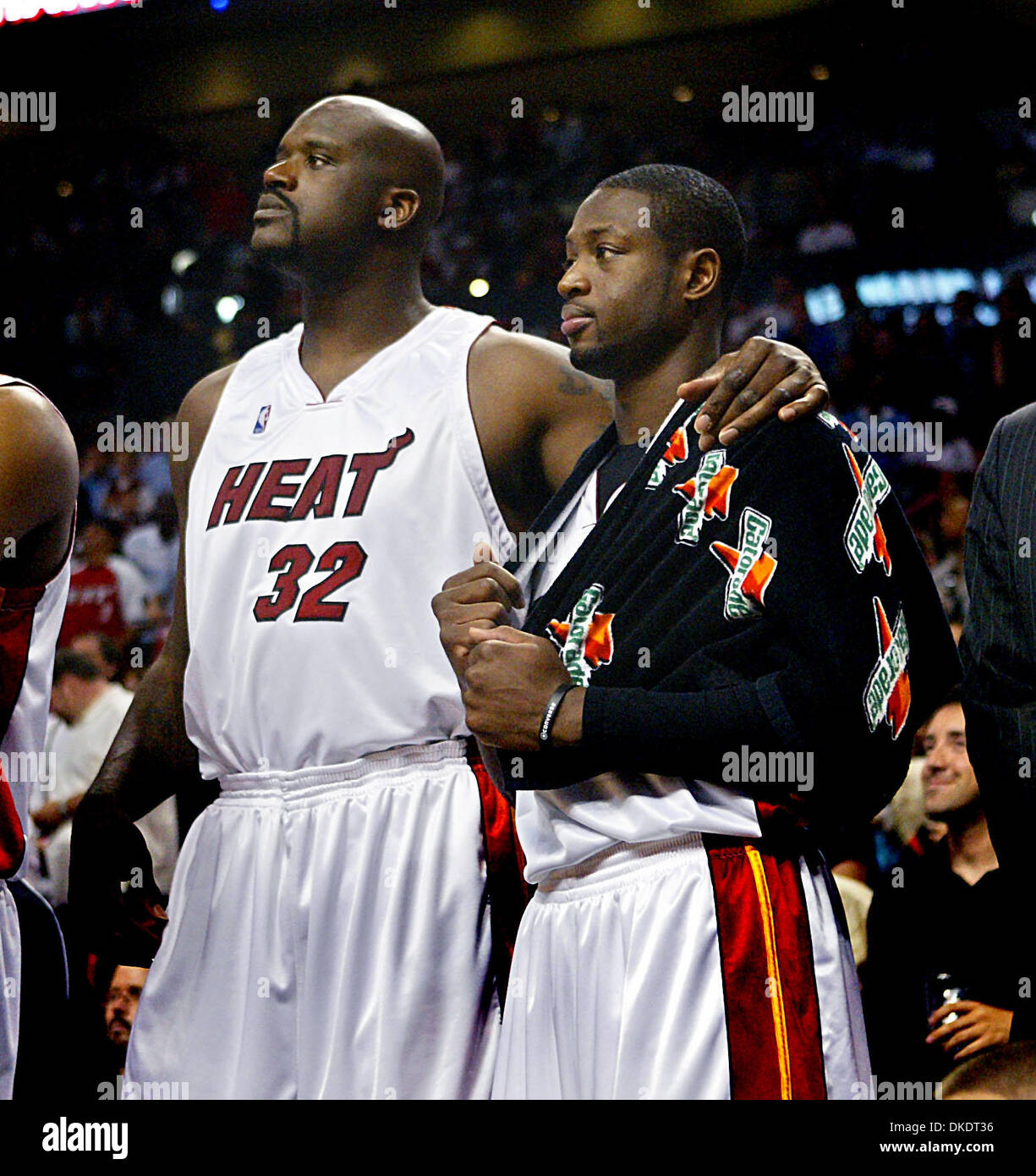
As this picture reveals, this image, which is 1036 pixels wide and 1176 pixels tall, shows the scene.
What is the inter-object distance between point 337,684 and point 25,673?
1.36 feet

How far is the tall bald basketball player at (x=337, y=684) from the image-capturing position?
6.71ft

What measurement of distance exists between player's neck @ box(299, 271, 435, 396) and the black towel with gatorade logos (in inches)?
26.7

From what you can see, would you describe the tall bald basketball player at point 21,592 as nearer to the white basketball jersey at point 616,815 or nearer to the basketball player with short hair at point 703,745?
the basketball player with short hair at point 703,745

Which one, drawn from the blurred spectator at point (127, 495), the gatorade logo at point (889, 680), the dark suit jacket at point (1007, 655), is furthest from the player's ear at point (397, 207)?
the blurred spectator at point (127, 495)

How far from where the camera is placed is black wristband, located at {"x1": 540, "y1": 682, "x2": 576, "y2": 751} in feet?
5.55

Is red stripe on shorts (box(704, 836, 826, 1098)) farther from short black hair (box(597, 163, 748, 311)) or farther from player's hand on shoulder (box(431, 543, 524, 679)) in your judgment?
short black hair (box(597, 163, 748, 311))

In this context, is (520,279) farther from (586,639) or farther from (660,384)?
(586,639)

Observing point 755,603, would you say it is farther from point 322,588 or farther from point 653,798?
point 322,588

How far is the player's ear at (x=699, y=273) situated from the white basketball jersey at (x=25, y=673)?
2.90 ft

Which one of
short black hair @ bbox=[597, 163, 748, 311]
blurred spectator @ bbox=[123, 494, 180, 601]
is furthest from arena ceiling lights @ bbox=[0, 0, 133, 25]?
short black hair @ bbox=[597, 163, 748, 311]

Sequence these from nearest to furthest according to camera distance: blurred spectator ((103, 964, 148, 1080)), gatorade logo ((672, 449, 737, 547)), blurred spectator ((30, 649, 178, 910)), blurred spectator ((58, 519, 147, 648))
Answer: gatorade logo ((672, 449, 737, 547)) → blurred spectator ((103, 964, 148, 1080)) → blurred spectator ((30, 649, 178, 910)) → blurred spectator ((58, 519, 147, 648))

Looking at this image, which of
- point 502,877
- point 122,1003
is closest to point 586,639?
point 502,877

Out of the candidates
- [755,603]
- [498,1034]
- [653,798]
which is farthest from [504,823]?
[755,603]

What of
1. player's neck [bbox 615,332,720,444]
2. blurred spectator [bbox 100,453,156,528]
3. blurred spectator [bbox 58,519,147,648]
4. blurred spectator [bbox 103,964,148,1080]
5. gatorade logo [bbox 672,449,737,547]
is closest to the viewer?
gatorade logo [bbox 672,449,737,547]
